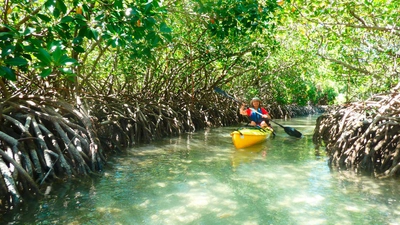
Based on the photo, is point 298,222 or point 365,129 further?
point 365,129

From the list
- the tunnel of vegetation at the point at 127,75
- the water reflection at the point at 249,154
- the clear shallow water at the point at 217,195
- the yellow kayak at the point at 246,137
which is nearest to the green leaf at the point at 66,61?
the tunnel of vegetation at the point at 127,75

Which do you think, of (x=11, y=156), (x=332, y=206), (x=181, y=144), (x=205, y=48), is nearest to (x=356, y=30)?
(x=205, y=48)

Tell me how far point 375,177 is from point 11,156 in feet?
14.4

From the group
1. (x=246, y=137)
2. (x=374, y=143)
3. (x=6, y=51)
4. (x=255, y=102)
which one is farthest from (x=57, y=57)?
(x=255, y=102)

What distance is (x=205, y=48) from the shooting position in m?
7.55

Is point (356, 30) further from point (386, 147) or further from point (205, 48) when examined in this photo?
point (386, 147)

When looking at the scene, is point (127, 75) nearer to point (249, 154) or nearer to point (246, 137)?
point (246, 137)

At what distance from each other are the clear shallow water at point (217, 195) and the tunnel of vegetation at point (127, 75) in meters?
0.31

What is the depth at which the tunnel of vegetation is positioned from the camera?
2.56m

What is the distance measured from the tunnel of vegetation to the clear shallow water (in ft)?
1.01

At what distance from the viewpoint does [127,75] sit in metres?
8.02

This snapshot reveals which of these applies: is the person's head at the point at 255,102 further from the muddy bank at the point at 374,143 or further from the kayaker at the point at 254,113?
the muddy bank at the point at 374,143

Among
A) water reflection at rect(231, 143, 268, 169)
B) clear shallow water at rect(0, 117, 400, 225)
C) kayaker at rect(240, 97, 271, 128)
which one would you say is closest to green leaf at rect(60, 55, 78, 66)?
clear shallow water at rect(0, 117, 400, 225)

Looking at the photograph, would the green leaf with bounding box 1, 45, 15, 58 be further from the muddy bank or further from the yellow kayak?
the yellow kayak
